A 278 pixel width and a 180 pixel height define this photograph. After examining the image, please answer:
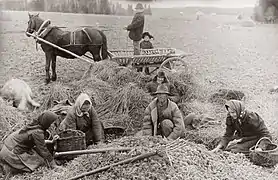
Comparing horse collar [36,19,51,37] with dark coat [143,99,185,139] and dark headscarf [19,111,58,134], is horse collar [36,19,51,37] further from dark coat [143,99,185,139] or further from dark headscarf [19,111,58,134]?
dark coat [143,99,185,139]

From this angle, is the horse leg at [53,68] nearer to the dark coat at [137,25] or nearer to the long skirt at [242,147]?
the dark coat at [137,25]

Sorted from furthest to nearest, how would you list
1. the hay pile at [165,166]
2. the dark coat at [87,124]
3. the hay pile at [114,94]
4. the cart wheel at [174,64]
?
1. the cart wheel at [174,64]
2. the hay pile at [114,94]
3. the dark coat at [87,124]
4. the hay pile at [165,166]

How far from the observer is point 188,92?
3377 millimetres

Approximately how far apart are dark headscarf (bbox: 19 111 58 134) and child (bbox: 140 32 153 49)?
2.86 ft

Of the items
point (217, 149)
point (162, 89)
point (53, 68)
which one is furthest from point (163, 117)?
point (53, 68)

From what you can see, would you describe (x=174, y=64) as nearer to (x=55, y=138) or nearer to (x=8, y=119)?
(x=55, y=138)

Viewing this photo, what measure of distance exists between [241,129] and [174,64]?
755 millimetres

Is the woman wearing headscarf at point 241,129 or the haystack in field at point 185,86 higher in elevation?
the haystack in field at point 185,86

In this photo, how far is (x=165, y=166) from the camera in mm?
2564

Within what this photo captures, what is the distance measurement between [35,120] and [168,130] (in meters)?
0.88

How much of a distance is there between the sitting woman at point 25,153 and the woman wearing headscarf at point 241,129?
107 centimetres

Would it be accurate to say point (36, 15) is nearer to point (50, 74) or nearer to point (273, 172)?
point (50, 74)

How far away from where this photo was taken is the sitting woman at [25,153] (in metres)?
2.89

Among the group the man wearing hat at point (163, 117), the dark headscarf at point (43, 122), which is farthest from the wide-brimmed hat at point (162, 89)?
the dark headscarf at point (43, 122)
